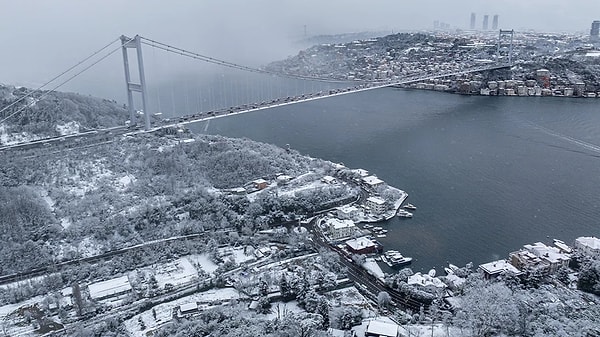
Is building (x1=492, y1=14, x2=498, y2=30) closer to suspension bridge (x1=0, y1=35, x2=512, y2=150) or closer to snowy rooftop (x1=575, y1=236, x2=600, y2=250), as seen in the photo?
suspension bridge (x1=0, y1=35, x2=512, y2=150)

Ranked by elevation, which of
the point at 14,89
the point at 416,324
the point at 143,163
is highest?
the point at 14,89

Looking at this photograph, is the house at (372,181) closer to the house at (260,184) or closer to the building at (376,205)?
the building at (376,205)

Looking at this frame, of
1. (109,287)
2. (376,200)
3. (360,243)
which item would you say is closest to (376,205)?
(376,200)

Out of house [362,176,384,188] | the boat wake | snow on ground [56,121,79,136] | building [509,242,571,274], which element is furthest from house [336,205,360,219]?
the boat wake

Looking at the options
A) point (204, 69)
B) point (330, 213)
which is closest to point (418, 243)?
point (330, 213)

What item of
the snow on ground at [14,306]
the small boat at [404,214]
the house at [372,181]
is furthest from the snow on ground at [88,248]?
the house at [372,181]

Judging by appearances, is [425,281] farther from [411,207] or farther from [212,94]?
[212,94]

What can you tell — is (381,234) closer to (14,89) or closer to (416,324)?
(416,324)
